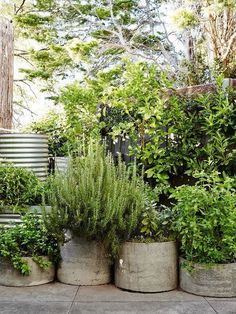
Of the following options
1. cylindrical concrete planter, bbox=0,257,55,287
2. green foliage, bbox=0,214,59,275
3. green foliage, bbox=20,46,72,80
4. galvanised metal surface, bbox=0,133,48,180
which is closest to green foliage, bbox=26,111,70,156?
galvanised metal surface, bbox=0,133,48,180

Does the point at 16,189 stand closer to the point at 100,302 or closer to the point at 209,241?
the point at 100,302

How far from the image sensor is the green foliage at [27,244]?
9.97 feet

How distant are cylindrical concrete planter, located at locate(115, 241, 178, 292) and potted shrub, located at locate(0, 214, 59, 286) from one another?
1.93 ft

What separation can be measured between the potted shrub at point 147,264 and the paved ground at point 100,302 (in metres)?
0.07

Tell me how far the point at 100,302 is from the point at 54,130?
14.6 ft

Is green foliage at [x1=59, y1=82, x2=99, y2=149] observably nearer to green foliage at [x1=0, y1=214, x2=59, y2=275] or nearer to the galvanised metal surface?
the galvanised metal surface

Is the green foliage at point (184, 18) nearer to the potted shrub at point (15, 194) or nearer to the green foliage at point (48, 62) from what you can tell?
the green foliage at point (48, 62)

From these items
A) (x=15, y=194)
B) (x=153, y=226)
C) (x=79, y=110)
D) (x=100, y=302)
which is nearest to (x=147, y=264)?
(x=153, y=226)

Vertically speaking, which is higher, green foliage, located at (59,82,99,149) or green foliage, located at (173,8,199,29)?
green foliage, located at (173,8,199,29)

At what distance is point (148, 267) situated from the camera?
2.96 m

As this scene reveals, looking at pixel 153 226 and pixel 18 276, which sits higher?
pixel 153 226

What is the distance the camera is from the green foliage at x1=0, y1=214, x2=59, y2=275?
304cm

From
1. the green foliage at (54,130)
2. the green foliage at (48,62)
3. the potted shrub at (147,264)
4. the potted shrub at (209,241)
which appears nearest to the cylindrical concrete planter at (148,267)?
the potted shrub at (147,264)

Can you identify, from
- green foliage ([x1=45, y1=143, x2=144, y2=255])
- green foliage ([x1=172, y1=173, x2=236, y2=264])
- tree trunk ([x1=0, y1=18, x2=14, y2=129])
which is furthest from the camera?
tree trunk ([x1=0, y1=18, x2=14, y2=129])
